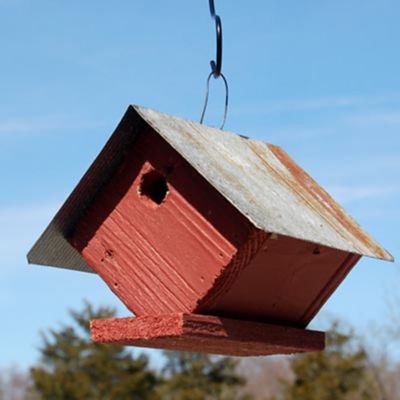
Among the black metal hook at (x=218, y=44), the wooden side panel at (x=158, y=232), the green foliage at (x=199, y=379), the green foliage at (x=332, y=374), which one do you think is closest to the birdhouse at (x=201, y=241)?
the wooden side panel at (x=158, y=232)

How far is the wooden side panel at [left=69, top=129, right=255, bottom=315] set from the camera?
3562 mm

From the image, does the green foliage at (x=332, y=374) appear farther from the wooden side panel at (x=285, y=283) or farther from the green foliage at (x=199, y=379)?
the wooden side panel at (x=285, y=283)

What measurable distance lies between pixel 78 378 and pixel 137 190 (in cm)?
2368

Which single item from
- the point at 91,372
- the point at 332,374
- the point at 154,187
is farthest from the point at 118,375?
the point at 154,187

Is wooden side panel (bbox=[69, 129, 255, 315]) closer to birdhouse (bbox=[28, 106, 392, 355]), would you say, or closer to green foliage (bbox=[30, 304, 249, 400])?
birdhouse (bbox=[28, 106, 392, 355])

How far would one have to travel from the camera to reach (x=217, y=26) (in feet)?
12.5

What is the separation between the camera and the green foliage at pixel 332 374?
23.7 m

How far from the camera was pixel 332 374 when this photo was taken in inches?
945

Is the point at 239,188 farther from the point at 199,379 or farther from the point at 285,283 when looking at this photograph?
the point at 199,379

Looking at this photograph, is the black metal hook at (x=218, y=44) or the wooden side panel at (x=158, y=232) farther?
the black metal hook at (x=218, y=44)

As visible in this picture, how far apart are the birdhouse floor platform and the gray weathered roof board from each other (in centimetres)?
37

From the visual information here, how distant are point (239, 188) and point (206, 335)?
509 millimetres

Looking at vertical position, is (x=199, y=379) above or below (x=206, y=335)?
above

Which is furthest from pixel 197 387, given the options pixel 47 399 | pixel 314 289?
pixel 314 289
